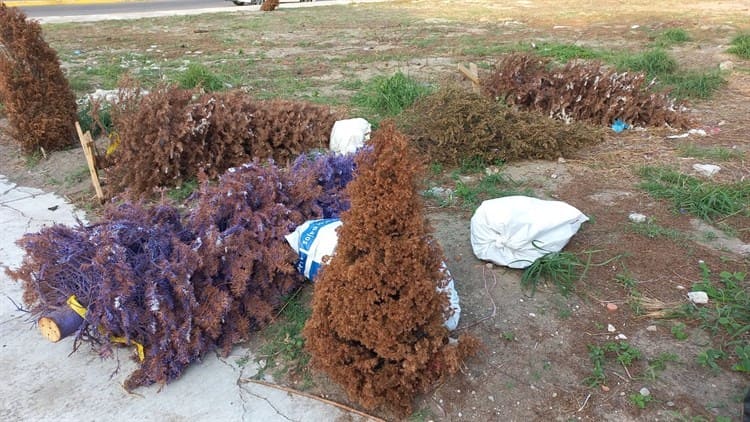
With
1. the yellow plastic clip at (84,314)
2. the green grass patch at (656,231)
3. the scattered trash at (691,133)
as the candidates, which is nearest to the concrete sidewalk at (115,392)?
the yellow plastic clip at (84,314)

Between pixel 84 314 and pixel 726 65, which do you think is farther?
pixel 726 65

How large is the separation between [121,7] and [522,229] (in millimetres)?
20163

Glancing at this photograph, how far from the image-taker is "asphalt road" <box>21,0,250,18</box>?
55.5ft

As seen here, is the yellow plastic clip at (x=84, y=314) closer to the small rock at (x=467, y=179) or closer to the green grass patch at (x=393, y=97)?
the small rock at (x=467, y=179)

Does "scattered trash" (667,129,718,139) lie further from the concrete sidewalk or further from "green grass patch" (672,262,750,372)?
the concrete sidewalk

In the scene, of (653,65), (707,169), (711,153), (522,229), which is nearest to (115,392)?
(522,229)

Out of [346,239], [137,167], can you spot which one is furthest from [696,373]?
[137,167]

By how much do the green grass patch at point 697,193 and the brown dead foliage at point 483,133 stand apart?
809 mm

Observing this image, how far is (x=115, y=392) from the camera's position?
2.46 metres

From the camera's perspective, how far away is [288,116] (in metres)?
4.74

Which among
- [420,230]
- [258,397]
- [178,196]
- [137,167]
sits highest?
[420,230]

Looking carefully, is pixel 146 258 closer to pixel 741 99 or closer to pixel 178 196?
pixel 178 196

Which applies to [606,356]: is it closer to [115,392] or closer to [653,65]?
[115,392]

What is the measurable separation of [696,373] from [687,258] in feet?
3.36
